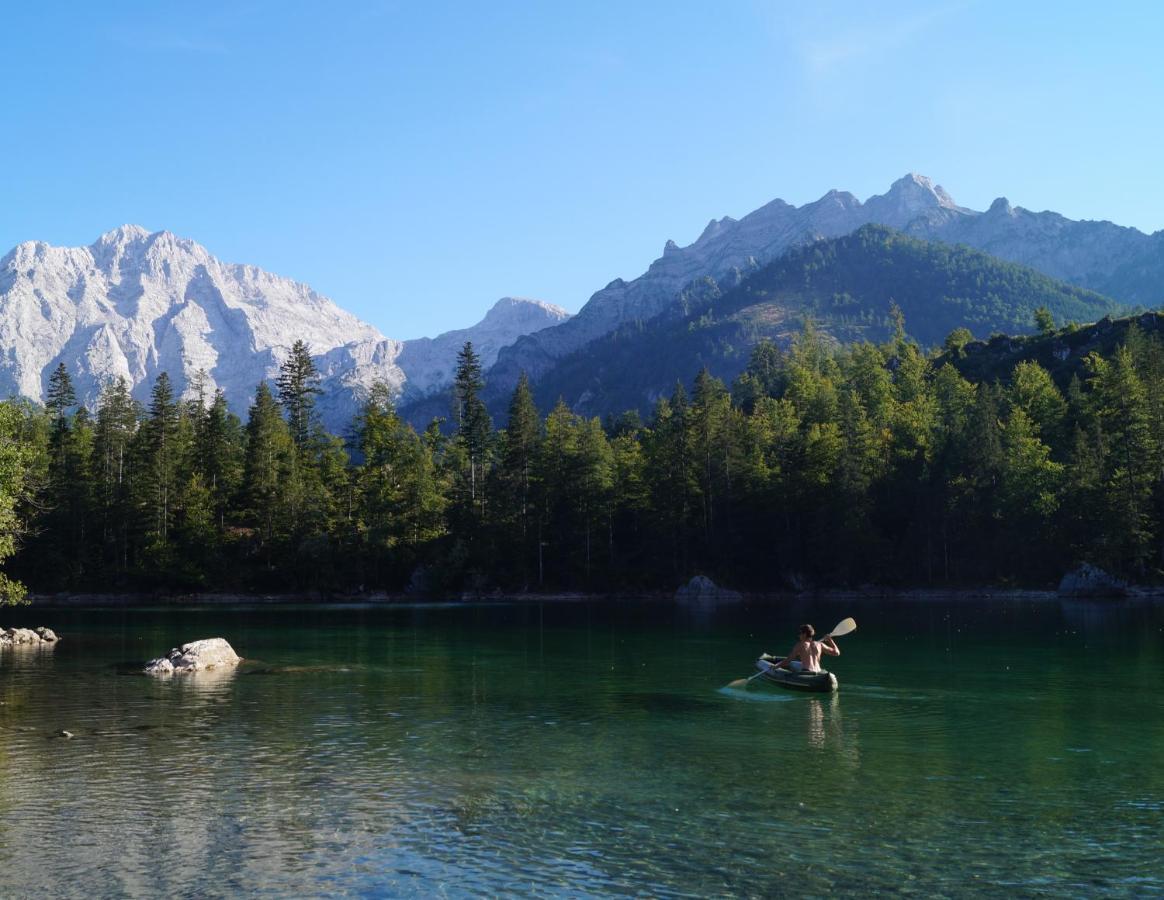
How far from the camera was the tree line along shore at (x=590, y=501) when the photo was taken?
11406 centimetres

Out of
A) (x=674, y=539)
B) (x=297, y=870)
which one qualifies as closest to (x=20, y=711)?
(x=297, y=870)

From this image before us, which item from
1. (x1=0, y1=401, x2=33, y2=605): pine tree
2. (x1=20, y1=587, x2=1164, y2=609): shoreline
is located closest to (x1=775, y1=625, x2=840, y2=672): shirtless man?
(x1=0, y1=401, x2=33, y2=605): pine tree

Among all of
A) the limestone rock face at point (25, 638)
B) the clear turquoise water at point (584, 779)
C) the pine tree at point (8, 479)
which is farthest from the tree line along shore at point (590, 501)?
the clear turquoise water at point (584, 779)

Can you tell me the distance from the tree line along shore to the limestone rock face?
2371 inches

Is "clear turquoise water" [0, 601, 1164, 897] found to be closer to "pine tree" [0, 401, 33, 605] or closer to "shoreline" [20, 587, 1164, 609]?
"pine tree" [0, 401, 33, 605]

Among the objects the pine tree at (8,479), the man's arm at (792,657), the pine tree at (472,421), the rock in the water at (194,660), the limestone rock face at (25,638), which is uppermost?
the pine tree at (472,421)

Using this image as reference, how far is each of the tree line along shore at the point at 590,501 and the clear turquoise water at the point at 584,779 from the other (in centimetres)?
6815

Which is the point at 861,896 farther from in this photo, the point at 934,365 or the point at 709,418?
the point at 934,365

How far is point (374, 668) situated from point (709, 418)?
87.7m

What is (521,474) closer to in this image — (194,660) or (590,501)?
(590,501)

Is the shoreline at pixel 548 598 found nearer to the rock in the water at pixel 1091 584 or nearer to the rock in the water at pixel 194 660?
the rock in the water at pixel 1091 584

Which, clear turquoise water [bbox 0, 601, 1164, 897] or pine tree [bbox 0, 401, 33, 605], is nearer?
clear turquoise water [bbox 0, 601, 1164, 897]

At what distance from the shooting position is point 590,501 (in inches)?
4946

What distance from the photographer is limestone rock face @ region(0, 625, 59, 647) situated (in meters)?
57.1
